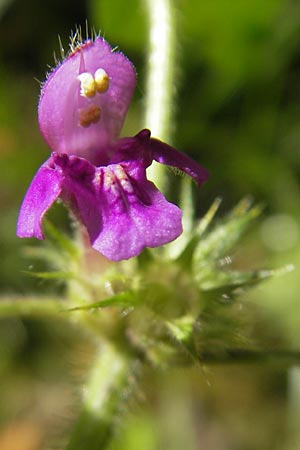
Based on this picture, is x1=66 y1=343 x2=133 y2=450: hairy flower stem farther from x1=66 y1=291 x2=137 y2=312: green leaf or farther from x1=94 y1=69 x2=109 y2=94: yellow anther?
x1=94 y1=69 x2=109 y2=94: yellow anther

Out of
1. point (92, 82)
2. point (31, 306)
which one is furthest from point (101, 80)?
point (31, 306)

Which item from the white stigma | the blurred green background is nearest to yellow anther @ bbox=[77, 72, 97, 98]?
the white stigma

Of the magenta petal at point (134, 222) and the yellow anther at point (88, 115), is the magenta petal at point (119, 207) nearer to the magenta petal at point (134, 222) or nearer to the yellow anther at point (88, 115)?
the magenta petal at point (134, 222)

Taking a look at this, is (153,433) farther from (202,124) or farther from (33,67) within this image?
(33,67)

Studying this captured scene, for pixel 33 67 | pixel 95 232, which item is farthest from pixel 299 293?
pixel 95 232

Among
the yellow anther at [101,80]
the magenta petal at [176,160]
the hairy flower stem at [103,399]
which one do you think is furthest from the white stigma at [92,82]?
the hairy flower stem at [103,399]

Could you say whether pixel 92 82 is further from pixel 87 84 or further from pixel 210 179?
pixel 210 179
